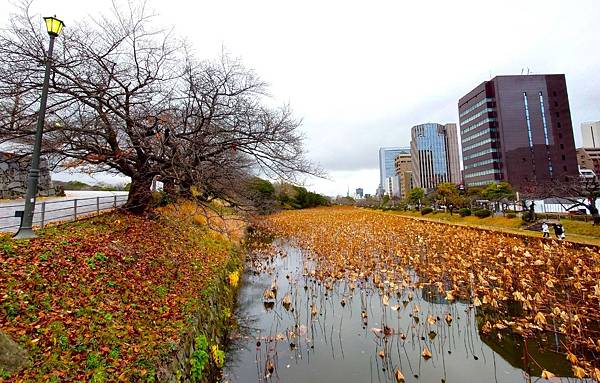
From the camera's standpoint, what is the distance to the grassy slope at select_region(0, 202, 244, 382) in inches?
139

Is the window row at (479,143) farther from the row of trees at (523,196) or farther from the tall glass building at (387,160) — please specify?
the tall glass building at (387,160)

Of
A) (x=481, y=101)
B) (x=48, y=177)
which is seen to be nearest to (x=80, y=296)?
(x=48, y=177)

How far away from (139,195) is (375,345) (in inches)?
396

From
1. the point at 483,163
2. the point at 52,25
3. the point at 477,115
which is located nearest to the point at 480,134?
the point at 477,115

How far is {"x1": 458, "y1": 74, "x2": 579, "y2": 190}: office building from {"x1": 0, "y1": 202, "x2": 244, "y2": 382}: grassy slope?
69.4m

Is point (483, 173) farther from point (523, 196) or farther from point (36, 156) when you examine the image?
point (36, 156)

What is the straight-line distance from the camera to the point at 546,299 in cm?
718

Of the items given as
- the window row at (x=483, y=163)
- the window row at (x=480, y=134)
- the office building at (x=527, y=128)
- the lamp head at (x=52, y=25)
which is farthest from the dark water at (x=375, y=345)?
the window row at (x=480, y=134)

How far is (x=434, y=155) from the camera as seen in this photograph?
383 ft

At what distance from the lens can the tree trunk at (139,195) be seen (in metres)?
10.8

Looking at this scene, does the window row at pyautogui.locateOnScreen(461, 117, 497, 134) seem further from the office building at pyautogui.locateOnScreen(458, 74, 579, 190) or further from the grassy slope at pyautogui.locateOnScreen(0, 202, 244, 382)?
the grassy slope at pyautogui.locateOnScreen(0, 202, 244, 382)

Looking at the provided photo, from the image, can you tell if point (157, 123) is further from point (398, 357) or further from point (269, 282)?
point (398, 357)

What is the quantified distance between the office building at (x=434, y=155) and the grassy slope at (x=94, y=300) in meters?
114

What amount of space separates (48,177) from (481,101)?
252ft
